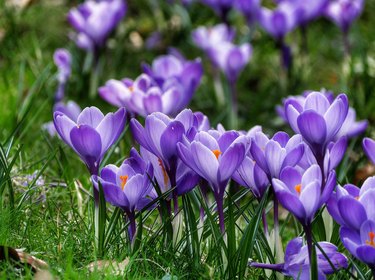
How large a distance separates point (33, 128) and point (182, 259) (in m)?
1.68

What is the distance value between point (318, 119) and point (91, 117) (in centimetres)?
50

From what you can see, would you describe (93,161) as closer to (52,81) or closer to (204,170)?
(204,170)

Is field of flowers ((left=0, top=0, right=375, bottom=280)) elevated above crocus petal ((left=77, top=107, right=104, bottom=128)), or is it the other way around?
crocus petal ((left=77, top=107, right=104, bottom=128))

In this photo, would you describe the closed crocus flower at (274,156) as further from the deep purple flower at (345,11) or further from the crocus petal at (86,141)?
the deep purple flower at (345,11)

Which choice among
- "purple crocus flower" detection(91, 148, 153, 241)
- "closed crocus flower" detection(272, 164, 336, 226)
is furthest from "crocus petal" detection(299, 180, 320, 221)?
"purple crocus flower" detection(91, 148, 153, 241)

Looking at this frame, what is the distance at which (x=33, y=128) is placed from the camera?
3.25m

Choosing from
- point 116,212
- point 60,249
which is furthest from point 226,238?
point 60,249

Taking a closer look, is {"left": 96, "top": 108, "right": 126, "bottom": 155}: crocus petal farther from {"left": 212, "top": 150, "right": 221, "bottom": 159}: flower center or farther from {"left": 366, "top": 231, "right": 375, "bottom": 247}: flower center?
{"left": 366, "top": 231, "right": 375, "bottom": 247}: flower center

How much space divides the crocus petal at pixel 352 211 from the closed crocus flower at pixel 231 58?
7.56 feet

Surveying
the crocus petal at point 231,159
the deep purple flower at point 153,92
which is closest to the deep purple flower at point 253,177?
the crocus petal at point 231,159

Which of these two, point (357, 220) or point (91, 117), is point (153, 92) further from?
point (357, 220)

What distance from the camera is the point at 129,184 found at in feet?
5.42

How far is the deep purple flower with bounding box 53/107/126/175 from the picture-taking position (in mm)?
1686

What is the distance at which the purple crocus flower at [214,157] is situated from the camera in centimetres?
160
